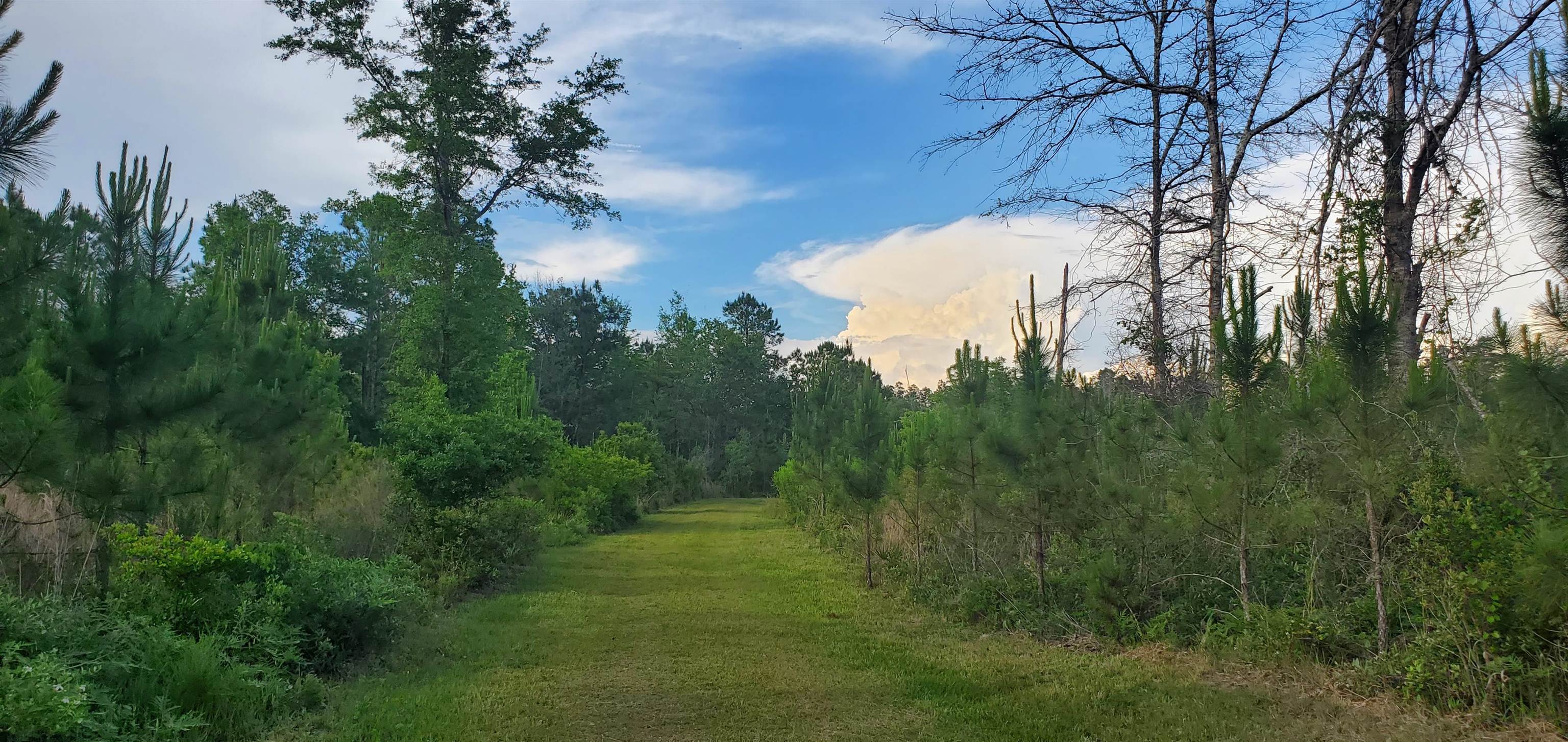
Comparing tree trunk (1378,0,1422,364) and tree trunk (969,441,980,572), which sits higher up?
tree trunk (1378,0,1422,364)

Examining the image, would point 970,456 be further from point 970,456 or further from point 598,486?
point 598,486

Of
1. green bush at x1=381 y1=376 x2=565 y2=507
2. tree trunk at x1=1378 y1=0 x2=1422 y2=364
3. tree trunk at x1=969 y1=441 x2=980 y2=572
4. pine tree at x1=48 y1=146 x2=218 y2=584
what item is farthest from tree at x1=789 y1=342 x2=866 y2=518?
pine tree at x1=48 y1=146 x2=218 y2=584

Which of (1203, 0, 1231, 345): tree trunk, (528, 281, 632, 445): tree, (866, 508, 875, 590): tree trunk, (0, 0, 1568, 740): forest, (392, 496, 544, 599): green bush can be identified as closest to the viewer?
(0, 0, 1568, 740): forest

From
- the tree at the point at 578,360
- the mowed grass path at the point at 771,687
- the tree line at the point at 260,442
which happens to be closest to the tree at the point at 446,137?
the tree line at the point at 260,442

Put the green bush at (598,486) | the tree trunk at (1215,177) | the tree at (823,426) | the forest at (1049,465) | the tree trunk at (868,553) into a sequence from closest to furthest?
the forest at (1049,465) → the tree trunk at (1215,177) → the tree trunk at (868,553) → the tree at (823,426) → the green bush at (598,486)

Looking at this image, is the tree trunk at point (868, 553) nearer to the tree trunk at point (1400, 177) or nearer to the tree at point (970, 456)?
the tree at point (970, 456)

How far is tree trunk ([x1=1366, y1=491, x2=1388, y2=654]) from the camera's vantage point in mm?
6004

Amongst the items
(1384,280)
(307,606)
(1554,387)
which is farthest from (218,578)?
(1384,280)

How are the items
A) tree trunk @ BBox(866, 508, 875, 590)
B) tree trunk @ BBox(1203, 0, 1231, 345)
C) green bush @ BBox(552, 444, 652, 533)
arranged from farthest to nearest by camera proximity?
green bush @ BBox(552, 444, 652, 533) < tree trunk @ BBox(866, 508, 875, 590) < tree trunk @ BBox(1203, 0, 1231, 345)

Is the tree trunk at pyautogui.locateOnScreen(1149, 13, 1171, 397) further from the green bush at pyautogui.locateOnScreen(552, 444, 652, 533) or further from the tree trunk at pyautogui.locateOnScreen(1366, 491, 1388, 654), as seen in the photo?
the green bush at pyautogui.locateOnScreen(552, 444, 652, 533)

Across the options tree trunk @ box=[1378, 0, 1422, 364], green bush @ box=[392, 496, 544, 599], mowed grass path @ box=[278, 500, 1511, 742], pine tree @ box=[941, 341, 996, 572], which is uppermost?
tree trunk @ box=[1378, 0, 1422, 364]

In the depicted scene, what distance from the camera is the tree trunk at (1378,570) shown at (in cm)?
600

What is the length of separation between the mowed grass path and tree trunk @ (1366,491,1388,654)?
0.70 meters

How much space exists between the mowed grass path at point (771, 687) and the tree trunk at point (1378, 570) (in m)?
0.70
